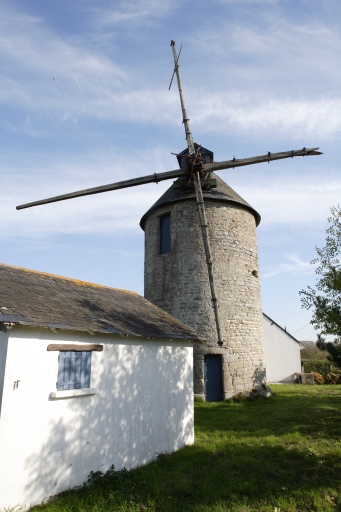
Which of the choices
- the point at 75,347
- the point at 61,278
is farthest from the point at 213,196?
the point at 75,347

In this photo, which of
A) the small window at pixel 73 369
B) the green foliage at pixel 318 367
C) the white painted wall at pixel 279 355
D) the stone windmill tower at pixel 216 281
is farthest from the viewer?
the green foliage at pixel 318 367

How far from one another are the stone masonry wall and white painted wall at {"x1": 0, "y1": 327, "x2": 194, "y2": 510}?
228 inches

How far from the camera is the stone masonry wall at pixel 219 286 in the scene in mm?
14672

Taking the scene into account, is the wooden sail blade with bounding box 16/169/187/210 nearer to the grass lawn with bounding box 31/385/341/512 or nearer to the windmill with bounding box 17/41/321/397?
the windmill with bounding box 17/41/321/397

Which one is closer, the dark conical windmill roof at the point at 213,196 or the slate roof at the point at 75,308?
the slate roof at the point at 75,308

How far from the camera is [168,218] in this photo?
16.8 meters

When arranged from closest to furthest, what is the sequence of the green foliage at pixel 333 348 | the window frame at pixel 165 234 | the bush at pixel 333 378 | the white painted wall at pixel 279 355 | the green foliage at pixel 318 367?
1. the green foliage at pixel 333 348
2. the window frame at pixel 165 234
3. the bush at pixel 333 378
4. the white painted wall at pixel 279 355
5. the green foliage at pixel 318 367

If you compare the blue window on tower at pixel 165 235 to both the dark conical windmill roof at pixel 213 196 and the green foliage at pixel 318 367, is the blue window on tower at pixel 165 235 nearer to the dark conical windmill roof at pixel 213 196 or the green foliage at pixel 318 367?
the dark conical windmill roof at pixel 213 196

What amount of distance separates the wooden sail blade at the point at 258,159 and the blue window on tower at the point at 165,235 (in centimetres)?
306

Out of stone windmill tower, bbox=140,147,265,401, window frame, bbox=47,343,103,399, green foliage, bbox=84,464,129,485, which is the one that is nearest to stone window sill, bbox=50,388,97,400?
window frame, bbox=47,343,103,399

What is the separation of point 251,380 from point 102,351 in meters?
10.0

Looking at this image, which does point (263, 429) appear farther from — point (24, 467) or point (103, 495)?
point (24, 467)

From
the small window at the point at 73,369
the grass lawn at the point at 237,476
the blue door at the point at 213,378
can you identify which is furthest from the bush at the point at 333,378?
the small window at the point at 73,369

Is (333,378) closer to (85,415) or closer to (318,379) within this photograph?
(318,379)
